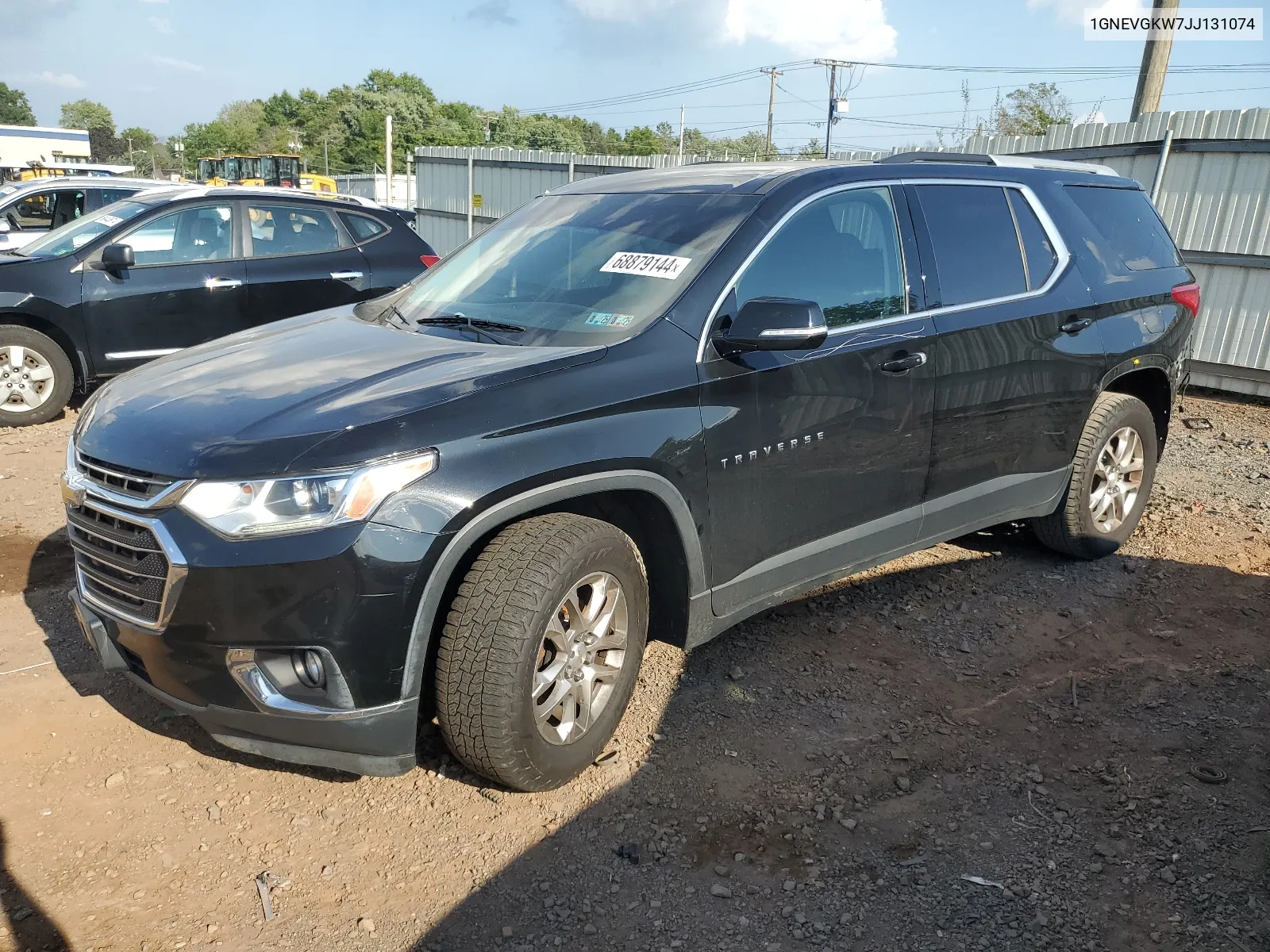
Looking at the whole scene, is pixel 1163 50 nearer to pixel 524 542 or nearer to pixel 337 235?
pixel 337 235

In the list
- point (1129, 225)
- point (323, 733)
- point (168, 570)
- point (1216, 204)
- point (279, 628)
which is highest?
point (1216, 204)

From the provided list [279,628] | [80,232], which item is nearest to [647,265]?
[279,628]

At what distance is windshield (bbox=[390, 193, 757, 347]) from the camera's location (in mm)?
3324

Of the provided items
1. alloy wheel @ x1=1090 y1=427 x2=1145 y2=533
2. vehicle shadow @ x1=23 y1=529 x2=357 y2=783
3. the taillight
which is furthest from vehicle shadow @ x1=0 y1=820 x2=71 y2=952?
the taillight

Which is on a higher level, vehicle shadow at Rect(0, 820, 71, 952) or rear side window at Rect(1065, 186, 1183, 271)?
rear side window at Rect(1065, 186, 1183, 271)

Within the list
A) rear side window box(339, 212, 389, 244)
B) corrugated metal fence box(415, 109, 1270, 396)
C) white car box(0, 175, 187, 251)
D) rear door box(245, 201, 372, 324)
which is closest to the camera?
rear door box(245, 201, 372, 324)

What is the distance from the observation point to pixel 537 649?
9.09ft

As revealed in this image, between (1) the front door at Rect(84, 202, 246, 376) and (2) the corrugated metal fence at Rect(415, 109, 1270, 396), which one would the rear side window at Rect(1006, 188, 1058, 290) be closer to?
(2) the corrugated metal fence at Rect(415, 109, 1270, 396)

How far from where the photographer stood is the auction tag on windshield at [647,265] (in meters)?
3.38

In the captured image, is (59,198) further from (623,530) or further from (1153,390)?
(1153,390)

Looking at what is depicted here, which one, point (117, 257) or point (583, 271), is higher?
point (583, 271)

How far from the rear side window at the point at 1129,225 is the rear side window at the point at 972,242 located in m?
0.65

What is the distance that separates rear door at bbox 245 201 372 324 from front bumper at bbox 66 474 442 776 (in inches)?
216

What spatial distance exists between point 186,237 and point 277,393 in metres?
5.72
